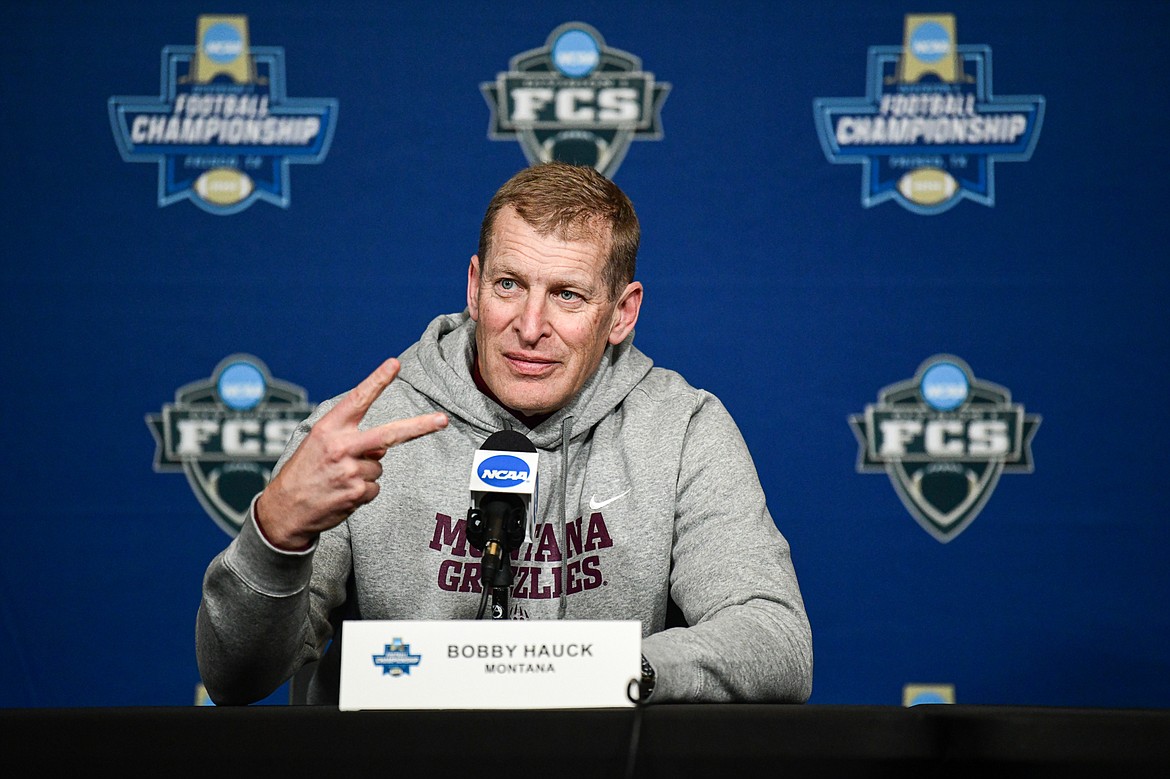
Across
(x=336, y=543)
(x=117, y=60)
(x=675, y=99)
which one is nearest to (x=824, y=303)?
(x=675, y=99)

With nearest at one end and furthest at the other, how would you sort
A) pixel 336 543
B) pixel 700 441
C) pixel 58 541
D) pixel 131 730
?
pixel 131 730, pixel 336 543, pixel 700 441, pixel 58 541

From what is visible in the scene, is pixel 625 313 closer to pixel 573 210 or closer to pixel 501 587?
pixel 573 210

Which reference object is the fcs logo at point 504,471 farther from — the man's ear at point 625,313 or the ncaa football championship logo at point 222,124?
the ncaa football championship logo at point 222,124

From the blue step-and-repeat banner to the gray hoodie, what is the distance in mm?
839

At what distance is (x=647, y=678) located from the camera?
37.0 inches

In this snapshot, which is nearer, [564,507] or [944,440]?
[564,507]

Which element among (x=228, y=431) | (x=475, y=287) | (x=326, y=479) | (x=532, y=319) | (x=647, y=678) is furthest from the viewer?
(x=228, y=431)

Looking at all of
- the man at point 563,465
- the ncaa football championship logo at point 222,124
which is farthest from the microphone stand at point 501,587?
the ncaa football championship logo at point 222,124

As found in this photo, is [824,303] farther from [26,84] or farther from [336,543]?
[26,84]

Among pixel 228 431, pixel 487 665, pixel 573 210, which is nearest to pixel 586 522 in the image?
pixel 573 210

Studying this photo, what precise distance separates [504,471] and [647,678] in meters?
0.32

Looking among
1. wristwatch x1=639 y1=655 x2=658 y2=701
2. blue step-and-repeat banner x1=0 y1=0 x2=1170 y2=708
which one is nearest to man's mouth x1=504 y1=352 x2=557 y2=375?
wristwatch x1=639 y1=655 x2=658 y2=701

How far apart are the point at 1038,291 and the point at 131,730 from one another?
2.24 meters

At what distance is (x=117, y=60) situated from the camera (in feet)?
8.03
